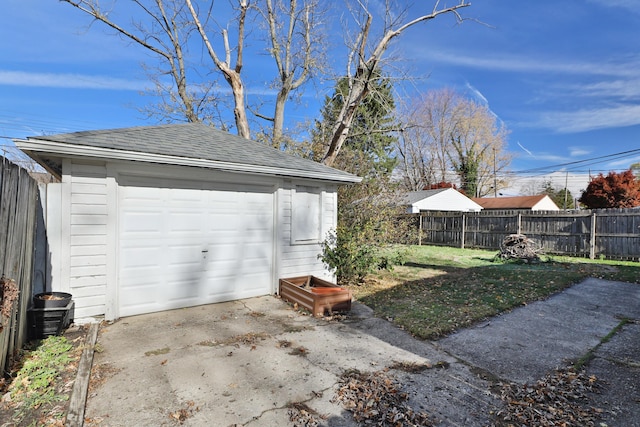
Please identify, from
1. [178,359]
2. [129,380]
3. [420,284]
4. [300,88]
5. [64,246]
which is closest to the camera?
[129,380]

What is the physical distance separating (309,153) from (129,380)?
29.5 ft

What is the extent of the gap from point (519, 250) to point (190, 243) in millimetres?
10764

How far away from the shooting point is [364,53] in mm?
10492

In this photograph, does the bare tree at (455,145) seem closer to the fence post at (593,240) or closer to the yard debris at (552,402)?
the fence post at (593,240)

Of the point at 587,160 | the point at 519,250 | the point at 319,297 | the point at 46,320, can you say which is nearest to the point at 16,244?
the point at 46,320

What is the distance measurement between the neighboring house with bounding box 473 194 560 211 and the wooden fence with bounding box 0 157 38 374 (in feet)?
99.7

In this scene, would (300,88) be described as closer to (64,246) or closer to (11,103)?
(64,246)

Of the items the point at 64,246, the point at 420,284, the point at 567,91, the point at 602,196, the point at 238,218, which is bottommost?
the point at 420,284

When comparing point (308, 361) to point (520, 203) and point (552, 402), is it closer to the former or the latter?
point (552, 402)

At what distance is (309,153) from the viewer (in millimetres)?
11070

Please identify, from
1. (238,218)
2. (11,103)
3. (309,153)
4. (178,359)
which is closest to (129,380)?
(178,359)

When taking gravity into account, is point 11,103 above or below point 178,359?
above

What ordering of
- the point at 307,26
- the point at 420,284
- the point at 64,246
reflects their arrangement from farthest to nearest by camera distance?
1. the point at 307,26
2. the point at 420,284
3. the point at 64,246

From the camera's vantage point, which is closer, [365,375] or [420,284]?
[365,375]
